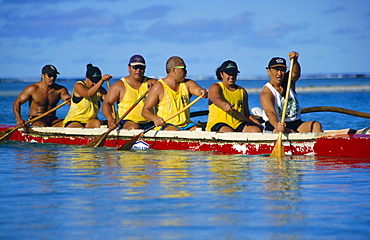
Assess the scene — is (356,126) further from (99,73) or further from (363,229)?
(363,229)

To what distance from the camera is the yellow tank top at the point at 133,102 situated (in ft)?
39.2

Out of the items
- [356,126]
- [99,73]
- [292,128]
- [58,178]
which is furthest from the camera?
[356,126]

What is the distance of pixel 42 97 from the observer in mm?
13469

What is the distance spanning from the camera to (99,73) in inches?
494

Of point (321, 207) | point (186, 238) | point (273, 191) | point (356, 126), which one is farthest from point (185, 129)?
point (356, 126)

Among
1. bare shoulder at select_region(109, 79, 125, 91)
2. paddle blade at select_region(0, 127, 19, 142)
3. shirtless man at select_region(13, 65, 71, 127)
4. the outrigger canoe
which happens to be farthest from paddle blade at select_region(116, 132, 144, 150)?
paddle blade at select_region(0, 127, 19, 142)

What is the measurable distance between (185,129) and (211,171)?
8.51 feet

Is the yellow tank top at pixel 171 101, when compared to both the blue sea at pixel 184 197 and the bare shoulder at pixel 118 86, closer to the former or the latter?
the blue sea at pixel 184 197

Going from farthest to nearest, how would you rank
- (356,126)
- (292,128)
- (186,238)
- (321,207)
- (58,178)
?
(356,126)
(292,128)
(58,178)
(321,207)
(186,238)

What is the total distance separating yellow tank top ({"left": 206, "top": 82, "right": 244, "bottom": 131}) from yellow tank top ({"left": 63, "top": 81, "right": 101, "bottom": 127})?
3131mm

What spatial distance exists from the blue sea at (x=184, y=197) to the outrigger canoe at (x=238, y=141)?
20 cm

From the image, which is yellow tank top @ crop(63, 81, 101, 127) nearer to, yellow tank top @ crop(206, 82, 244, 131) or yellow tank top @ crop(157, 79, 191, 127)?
yellow tank top @ crop(157, 79, 191, 127)

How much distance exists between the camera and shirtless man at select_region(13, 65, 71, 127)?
13289 mm

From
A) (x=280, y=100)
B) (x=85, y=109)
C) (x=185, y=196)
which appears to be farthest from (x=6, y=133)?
(x=185, y=196)
